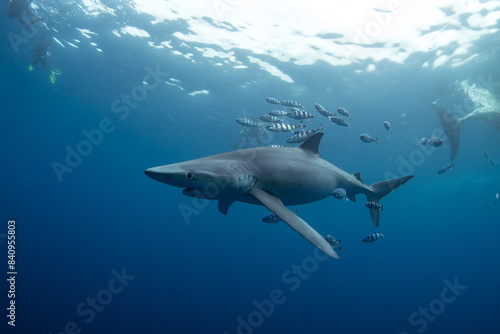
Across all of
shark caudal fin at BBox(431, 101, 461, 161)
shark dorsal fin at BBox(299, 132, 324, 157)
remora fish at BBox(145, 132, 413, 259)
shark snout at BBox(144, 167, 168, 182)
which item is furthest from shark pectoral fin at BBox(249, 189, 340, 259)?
shark caudal fin at BBox(431, 101, 461, 161)

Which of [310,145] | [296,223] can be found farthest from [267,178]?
[310,145]

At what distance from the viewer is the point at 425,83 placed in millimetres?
17031

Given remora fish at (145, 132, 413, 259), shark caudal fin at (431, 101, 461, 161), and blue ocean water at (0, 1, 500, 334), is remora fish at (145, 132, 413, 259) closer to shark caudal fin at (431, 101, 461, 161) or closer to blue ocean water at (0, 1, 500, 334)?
blue ocean water at (0, 1, 500, 334)

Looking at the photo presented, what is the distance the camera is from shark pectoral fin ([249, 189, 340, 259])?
9.21 feet

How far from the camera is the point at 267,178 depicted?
413 cm

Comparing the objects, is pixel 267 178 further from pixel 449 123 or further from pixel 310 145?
pixel 449 123

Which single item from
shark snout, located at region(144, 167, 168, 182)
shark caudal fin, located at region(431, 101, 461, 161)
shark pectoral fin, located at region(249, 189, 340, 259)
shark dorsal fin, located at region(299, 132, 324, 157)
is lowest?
shark caudal fin, located at region(431, 101, 461, 161)

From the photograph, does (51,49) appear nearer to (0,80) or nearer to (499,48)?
(0,80)

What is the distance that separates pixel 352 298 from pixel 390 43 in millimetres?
30161

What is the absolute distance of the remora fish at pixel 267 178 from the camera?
3.16 metres

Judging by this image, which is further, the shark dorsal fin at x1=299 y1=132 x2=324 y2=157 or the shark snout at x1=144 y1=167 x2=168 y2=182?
the shark dorsal fin at x1=299 y1=132 x2=324 y2=157

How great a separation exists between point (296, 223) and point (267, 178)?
1120 mm

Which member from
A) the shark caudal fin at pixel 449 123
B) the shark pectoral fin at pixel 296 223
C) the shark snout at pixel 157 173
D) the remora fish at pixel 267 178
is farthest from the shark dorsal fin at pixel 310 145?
the shark caudal fin at pixel 449 123

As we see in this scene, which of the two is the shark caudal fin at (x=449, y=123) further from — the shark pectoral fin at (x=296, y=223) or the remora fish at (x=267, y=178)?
the shark pectoral fin at (x=296, y=223)
